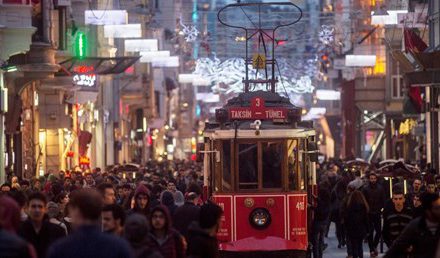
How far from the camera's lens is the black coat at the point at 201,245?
13766 mm

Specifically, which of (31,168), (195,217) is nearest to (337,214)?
(195,217)

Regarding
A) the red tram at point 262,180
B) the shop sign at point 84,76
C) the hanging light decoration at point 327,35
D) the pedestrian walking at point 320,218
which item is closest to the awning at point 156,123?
the hanging light decoration at point 327,35

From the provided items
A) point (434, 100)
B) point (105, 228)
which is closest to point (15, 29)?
point (434, 100)

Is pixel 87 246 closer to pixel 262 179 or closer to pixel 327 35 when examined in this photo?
pixel 262 179

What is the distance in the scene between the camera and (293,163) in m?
24.7

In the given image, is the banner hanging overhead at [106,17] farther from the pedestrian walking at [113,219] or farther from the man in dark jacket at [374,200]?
the pedestrian walking at [113,219]

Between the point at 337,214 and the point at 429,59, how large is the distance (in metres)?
9.11

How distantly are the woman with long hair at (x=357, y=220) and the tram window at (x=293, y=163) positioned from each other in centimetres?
300

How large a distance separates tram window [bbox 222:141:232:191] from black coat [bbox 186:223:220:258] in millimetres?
10522

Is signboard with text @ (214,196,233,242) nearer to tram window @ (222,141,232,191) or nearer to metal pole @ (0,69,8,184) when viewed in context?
tram window @ (222,141,232,191)

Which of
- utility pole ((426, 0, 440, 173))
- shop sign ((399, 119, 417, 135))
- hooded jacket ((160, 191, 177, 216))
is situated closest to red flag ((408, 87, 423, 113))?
utility pole ((426, 0, 440, 173))

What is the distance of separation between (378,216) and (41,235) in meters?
16.1

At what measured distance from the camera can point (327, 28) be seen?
53969 mm

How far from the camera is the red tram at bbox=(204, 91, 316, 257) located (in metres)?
24.5
